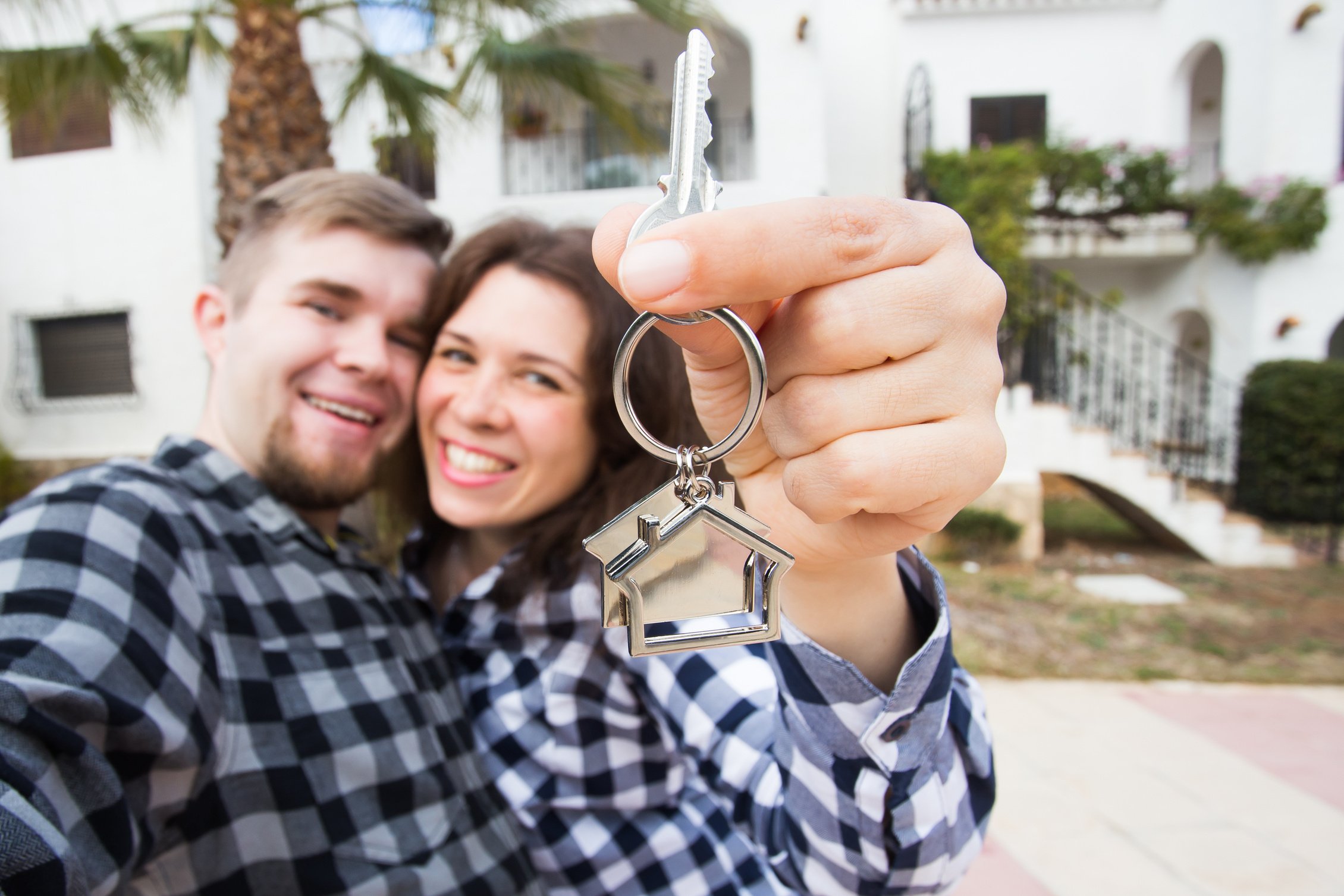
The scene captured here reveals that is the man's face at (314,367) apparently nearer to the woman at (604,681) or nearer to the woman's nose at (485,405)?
the woman at (604,681)

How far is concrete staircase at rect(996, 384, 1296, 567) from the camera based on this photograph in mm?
8594

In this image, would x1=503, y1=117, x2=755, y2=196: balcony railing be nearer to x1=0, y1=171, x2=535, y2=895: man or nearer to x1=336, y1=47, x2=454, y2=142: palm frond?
x1=336, y1=47, x2=454, y2=142: palm frond

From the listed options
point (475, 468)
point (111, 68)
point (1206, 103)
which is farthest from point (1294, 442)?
point (111, 68)

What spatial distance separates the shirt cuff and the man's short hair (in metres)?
1.43

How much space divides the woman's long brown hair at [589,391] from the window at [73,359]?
10.9m

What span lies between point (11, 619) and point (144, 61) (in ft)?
22.4

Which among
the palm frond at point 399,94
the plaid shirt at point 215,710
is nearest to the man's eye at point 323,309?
the plaid shirt at point 215,710

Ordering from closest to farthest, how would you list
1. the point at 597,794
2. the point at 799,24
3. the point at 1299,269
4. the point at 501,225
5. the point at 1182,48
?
the point at 597,794 → the point at 501,225 → the point at 799,24 → the point at 1299,269 → the point at 1182,48

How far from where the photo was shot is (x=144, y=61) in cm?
617

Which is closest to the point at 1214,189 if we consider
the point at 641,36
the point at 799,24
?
the point at 799,24

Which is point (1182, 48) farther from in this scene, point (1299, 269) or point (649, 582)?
point (649, 582)

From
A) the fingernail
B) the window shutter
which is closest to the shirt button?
the fingernail

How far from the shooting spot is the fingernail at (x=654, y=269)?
2.33 feet

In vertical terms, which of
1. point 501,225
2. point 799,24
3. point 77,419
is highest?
point 799,24
